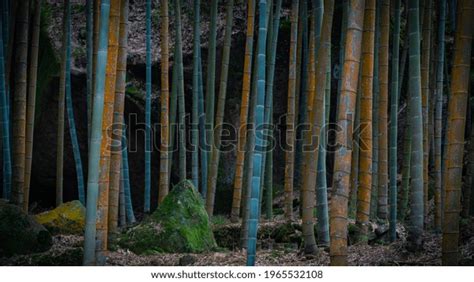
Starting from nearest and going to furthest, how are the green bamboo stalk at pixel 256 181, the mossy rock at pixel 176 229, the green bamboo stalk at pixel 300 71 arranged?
the green bamboo stalk at pixel 256 181
the mossy rock at pixel 176 229
the green bamboo stalk at pixel 300 71

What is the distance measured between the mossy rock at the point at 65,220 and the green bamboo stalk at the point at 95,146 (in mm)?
2545

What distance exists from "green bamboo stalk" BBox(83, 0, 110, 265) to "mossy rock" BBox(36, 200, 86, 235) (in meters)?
2.55

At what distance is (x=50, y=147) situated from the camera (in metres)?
9.59

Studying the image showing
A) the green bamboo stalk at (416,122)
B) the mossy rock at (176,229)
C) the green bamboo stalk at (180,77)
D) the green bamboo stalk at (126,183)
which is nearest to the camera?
the green bamboo stalk at (416,122)

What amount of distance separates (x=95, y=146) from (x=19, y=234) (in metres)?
1.64

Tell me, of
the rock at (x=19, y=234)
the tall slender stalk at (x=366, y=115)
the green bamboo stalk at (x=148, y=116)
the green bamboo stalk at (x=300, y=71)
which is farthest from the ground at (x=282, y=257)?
the green bamboo stalk at (x=300, y=71)

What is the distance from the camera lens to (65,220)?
636cm

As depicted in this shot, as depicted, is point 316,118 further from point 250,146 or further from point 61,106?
point 61,106

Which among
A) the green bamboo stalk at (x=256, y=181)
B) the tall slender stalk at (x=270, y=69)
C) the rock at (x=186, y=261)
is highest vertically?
the tall slender stalk at (x=270, y=69)

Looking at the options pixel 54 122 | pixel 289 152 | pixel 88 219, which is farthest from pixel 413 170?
pixel 54 122

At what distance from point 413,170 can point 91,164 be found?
6.90ft

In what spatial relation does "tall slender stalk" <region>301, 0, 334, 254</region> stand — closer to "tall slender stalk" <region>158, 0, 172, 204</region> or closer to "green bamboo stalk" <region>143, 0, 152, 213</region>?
"tall slender stalk" <region>158, 0, 172, 204</region>

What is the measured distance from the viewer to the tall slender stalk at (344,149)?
334cm

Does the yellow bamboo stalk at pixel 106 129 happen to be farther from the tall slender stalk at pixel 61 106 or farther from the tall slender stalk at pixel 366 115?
the tall slender stalk at pixel 61 106
